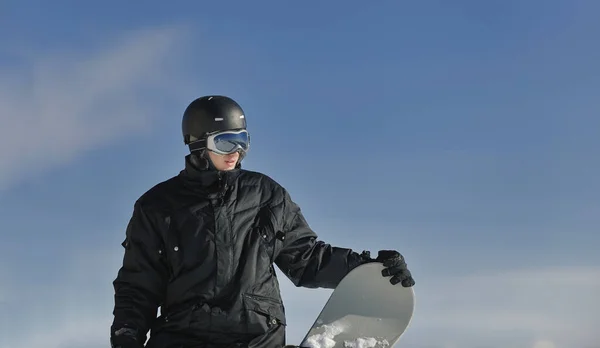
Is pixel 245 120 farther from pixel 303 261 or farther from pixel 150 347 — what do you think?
pixel 150 347

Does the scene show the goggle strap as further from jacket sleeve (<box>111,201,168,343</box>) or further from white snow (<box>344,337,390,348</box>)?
white snow (<box>344,337,390,348</box>)

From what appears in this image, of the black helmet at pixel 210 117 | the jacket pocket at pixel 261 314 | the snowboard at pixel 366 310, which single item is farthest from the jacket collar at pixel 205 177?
the snowboard at pixel 366 310

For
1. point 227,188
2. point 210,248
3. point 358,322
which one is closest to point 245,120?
point 227,188

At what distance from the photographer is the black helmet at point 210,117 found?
5566 mm

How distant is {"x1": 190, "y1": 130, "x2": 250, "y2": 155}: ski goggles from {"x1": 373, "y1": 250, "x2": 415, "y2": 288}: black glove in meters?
1.54

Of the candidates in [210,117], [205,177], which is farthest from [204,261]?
[210,117]

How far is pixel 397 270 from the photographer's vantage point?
5680mm

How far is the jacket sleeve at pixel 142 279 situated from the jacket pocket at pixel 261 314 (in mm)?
732

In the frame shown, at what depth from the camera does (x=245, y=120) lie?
5.77 metres

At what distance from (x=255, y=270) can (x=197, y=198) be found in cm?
74

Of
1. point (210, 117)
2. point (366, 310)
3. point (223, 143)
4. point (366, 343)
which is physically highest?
point (210, 117)

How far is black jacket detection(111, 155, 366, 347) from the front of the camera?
5.10 metres

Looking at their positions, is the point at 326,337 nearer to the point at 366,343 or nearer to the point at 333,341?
the point at 333,341

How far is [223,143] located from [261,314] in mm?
1412
